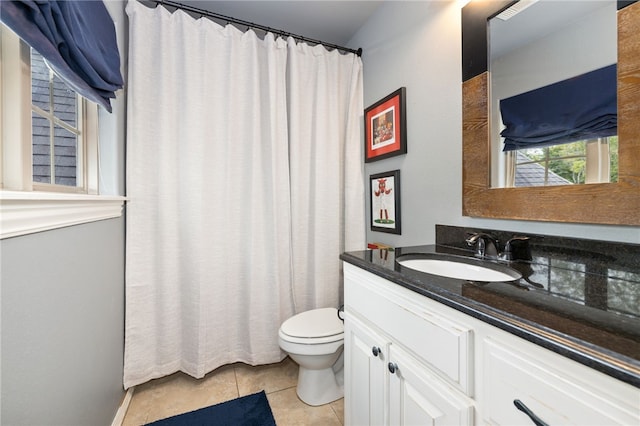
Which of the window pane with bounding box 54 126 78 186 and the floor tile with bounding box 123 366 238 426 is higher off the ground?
the window pane with bounding box 54 126 78 186

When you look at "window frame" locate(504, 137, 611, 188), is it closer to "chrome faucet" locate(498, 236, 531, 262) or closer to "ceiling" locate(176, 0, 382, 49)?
"chrome faucet" locate(498, 236, 531, 262)

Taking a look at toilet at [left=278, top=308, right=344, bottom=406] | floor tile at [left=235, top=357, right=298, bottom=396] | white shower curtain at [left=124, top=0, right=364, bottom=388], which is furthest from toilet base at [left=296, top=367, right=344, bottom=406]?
Answer: white shower curtain at [left=124, top=0, right=364, bottom=388]

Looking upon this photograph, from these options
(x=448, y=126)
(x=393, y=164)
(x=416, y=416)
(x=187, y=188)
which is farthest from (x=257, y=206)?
(x=416, y=416)

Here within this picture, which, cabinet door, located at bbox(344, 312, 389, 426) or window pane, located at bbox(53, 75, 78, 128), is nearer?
cabinet door, located at bbox(344, 312, 389, 426)

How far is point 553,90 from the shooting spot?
996 mm

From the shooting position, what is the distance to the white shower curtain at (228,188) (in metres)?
1.63

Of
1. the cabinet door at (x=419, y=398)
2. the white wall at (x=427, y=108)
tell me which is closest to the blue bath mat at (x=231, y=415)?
the cabinet door at (x=419, y=398)

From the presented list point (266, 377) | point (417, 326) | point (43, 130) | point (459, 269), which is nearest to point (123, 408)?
point (266, 377)

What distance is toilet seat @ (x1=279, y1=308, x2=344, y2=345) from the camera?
1.48 metres

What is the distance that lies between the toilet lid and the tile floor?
1.41 feet

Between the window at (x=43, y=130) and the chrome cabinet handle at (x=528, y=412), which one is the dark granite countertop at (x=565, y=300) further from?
the window at (x=43, y=130)

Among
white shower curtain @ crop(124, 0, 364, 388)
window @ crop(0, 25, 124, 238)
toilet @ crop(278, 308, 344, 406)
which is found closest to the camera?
window @ crop(0, 25, 124, 238)

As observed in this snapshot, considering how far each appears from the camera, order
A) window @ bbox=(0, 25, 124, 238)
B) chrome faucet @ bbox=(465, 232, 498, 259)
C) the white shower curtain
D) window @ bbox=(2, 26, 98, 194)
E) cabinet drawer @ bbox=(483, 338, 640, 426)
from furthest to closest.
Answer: the white shower curtain < chrome faucet @ bbox=(465, 232, 498, 259) < window @ bbox=(2, 26, 98, 194) < window @ bbox=(0, 25, 124, 238) < cabinet drawer @ bbox=(483, 338, 640, 426)

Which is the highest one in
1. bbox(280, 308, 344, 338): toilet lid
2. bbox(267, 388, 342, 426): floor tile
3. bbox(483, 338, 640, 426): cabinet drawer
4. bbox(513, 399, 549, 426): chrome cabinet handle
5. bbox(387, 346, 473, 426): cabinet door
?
bbox(483, 338, 640, 426): cabinet drawer
